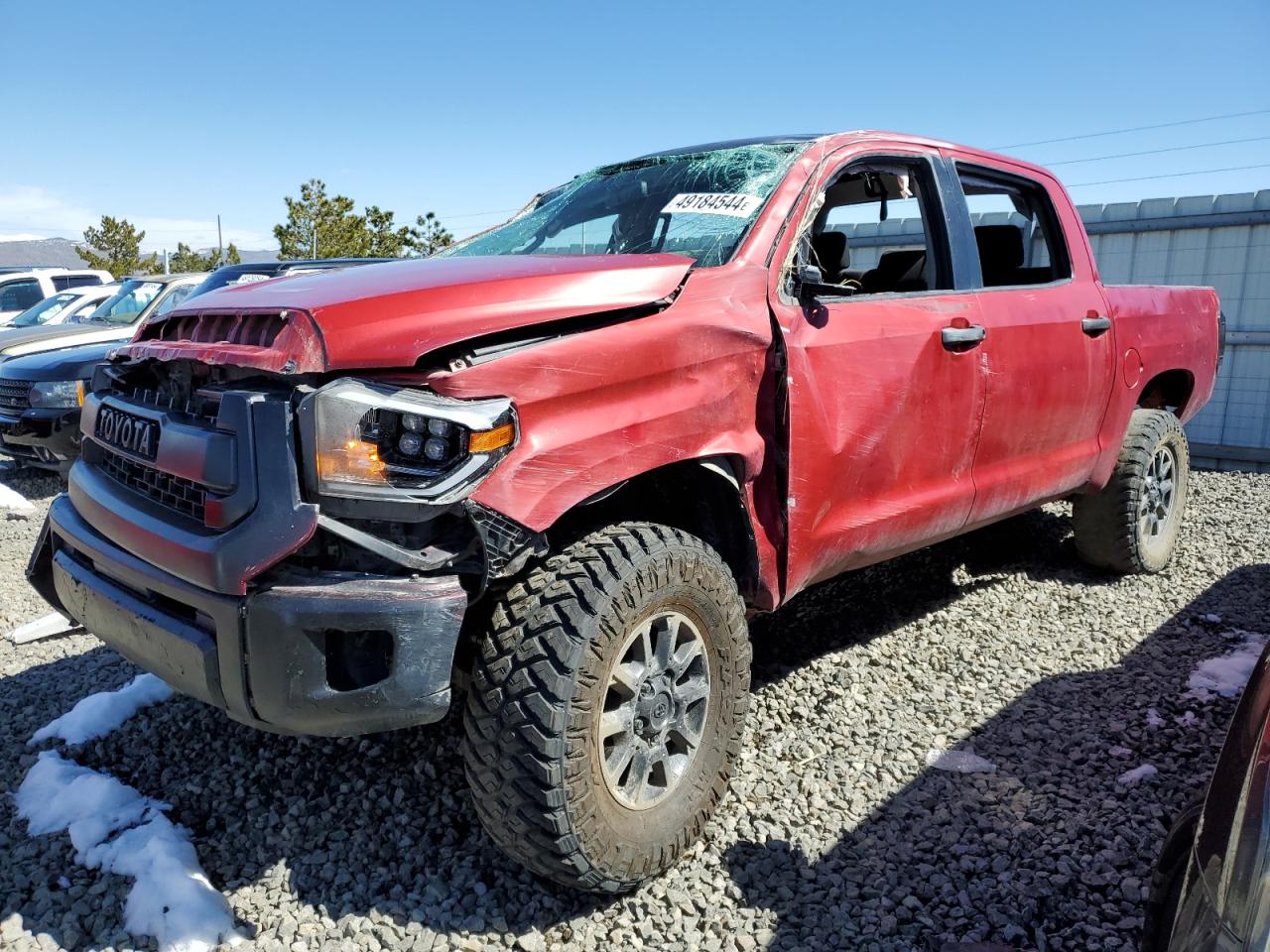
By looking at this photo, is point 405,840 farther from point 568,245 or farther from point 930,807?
point 568,245

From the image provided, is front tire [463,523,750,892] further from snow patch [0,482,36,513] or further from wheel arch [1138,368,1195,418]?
snow patch [0,482,36,513]

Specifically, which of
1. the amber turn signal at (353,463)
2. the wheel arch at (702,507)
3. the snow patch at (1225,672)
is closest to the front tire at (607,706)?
the wheel arch at (702,507)

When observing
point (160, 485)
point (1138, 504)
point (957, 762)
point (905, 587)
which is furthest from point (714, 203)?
point (1138, 504)

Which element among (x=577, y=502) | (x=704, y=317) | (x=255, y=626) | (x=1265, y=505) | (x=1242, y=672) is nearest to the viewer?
(x=255, y=626)

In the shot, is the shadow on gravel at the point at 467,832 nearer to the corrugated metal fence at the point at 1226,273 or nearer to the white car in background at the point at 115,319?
the corrugated metal fence at the point at 1226,273

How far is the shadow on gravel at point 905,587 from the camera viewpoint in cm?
395

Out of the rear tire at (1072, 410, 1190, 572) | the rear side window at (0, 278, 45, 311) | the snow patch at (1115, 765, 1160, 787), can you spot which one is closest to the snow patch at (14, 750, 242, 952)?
the snow patch at (1115, 765, 1160, 787)

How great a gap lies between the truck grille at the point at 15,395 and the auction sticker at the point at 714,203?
627 cm

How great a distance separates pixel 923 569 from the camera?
4.97 m

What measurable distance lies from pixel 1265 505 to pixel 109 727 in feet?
24.2

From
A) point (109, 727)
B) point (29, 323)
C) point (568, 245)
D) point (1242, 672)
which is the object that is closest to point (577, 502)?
point (568, 245)

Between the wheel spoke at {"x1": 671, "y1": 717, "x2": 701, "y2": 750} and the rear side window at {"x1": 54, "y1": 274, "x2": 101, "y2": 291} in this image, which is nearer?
the wheel spoke at {"x1": 671, "y1": 717, "x2": 701, "y2": 750}

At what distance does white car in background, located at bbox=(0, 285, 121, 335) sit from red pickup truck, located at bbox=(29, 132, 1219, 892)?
30.4ft

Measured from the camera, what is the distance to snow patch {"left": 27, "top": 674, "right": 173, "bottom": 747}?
312cm
